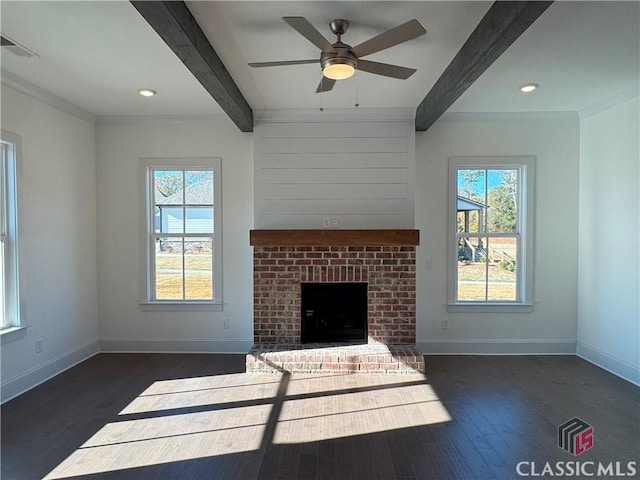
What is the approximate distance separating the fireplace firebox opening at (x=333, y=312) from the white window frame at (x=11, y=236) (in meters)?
2.70

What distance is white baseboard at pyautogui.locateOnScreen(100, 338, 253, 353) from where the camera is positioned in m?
4.48

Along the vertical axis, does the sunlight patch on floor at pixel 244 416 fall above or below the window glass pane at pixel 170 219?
below

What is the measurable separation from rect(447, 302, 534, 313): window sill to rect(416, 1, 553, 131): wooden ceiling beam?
2.28 m

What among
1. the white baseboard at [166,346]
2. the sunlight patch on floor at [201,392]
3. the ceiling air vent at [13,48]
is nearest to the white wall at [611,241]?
the sunlight patch on floor at [201,392]

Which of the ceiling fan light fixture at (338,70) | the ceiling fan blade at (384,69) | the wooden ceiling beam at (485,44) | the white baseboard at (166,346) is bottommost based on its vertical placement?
the white baseboard at (166,346)

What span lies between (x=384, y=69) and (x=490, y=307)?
125 inches

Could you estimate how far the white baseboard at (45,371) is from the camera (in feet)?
10.5

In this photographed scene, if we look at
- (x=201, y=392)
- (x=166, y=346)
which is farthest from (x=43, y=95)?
(x=201, y=392)

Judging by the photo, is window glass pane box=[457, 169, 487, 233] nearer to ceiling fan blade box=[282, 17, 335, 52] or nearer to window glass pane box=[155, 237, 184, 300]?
ceiling fan blade box=[282, 17, 335, 52]

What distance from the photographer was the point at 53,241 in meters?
3.77

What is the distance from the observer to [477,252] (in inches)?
177

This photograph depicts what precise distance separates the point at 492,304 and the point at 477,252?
64 cm

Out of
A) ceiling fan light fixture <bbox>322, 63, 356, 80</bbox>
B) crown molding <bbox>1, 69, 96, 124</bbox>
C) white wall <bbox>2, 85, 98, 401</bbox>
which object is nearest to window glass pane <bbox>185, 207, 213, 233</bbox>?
white wall <bbox>2, 85, 98, 401</bbox>

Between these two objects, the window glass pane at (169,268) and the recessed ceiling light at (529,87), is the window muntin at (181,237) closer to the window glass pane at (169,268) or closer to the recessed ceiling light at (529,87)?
the window glass pane at (169,268)
